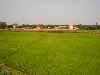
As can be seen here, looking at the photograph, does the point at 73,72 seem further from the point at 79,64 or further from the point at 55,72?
the point at 79,64

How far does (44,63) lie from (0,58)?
2.20 meters

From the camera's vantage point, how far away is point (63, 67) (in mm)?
7703

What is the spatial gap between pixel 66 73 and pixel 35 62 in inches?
84.8

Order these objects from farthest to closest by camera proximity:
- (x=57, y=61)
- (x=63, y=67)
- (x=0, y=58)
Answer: (x=0, y=58) < (x=57, y=61) < (x=63, y=67)

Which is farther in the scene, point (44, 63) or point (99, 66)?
point (44, 63)

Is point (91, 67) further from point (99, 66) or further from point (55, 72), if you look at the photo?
point (55, 72)

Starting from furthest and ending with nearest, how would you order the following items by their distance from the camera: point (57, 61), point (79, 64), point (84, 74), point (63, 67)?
point (57, 61) < point (79, 64) < point (63, 67) < point (84, 74)

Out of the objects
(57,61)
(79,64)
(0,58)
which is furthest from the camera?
(0,58)

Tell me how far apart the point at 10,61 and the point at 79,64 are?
2.83 m

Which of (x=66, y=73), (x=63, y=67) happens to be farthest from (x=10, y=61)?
(x=66, y=73)

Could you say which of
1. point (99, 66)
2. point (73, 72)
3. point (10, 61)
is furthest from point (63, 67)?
point (10, 61)

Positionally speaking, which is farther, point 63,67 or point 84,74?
point 63,67

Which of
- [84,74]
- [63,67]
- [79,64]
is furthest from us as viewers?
[79,64]

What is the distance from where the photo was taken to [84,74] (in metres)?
6.66
